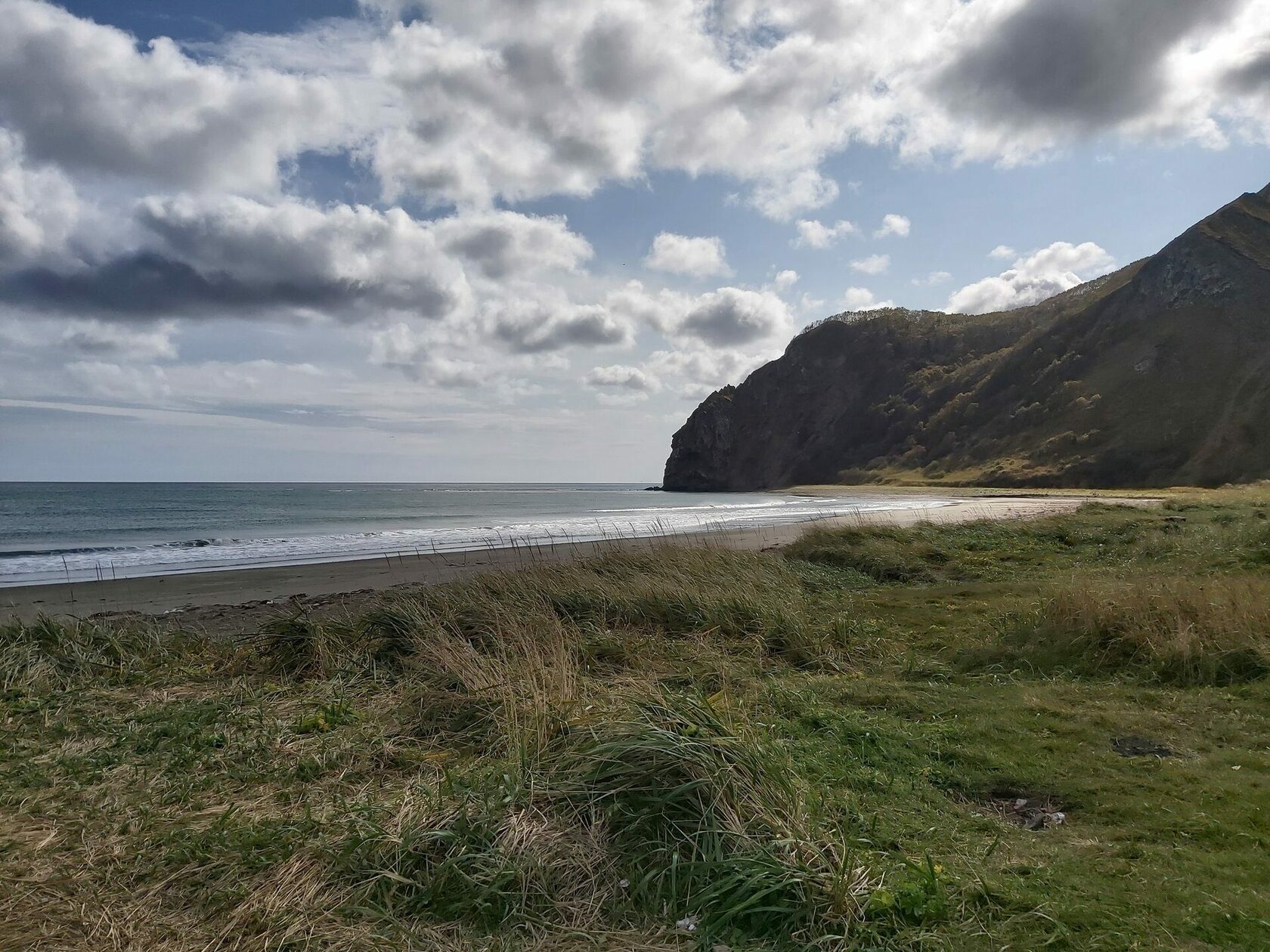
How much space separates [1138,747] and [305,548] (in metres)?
26.0

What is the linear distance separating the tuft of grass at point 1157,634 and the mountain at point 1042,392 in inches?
2880

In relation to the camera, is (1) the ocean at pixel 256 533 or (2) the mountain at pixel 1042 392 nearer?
(1) the ocean at pixel 256 533

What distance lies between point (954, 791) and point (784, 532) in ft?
76.4

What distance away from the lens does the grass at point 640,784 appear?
3297 mm

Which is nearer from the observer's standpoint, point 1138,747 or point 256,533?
point 1138,747

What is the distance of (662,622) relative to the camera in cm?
1002

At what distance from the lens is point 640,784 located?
4.08 m

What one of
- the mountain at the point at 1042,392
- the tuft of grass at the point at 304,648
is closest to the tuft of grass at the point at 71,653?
the tuft of grass at the point at 304,648

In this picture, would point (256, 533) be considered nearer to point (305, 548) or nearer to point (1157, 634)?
point (305, 548)

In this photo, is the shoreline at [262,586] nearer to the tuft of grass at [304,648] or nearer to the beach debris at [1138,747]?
the tuft of grass at [304,648]

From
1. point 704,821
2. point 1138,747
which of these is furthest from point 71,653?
point 1138,747

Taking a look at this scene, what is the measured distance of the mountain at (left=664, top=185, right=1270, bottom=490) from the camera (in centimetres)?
7631

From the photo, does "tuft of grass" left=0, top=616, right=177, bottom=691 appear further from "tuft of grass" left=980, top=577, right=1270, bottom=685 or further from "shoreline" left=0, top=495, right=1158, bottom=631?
"tuft of grass" left=980, top=577, right=1270, bottom=685

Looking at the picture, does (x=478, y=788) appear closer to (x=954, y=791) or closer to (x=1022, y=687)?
(x=954, y=791)
